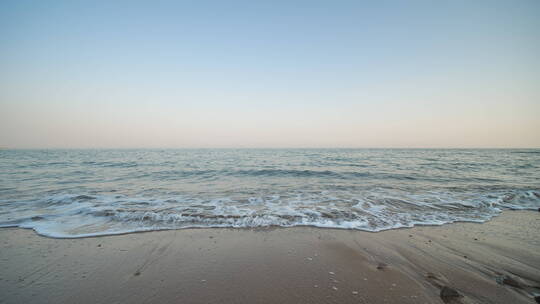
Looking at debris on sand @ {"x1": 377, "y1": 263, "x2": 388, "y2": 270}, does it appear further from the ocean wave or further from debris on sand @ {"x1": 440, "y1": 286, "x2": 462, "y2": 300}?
the ocean wave

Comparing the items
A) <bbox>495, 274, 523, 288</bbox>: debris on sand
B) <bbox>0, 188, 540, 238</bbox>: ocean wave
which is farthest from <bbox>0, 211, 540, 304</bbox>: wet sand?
<bbox>0, 188, 540, 238</bbox>: ocean wave

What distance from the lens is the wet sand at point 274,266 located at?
275 cm

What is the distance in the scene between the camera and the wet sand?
2748mm

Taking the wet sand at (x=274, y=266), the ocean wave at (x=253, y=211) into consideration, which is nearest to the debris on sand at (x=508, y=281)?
the wet sand at (x=274, y=266)

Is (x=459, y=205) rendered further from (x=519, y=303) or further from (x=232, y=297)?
(x=232, y=297)

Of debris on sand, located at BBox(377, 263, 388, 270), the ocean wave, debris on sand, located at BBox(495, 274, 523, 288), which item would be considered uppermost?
debris on sand, located at BBox(495, 274, 523, 288)

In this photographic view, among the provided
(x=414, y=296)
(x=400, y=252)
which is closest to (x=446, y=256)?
(x=400, y=252)

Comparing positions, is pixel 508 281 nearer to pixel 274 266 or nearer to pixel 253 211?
pixel 274 266

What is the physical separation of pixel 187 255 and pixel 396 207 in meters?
7.29

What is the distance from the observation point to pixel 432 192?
9523 millimetres

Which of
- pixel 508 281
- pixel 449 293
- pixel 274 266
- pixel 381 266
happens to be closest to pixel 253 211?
pixel 274 266

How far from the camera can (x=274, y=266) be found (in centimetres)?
346

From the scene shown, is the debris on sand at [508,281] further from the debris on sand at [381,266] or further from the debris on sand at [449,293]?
the debris on sand at [381,266]

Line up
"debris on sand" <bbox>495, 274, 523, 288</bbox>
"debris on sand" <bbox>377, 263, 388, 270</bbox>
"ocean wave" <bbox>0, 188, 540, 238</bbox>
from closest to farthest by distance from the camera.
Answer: "debris on sand" <bbox>495, 274, 523, 288</bbox> < "debris on sand" <bbox>377, 263, 388, 270</bbox> < "ocean wave" <bbox>0, 188, 540, 238</bbox>
